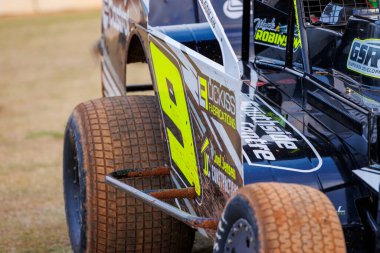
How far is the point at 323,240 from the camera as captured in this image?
286 cm

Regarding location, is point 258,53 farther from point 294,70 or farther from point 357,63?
point 357,63

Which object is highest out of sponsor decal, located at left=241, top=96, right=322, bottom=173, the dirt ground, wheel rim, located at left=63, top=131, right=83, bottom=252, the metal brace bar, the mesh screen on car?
the mesh screen on car

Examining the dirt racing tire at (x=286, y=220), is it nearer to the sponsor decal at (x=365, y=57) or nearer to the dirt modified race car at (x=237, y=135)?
the dirt modified race car at (x=237, y=135)

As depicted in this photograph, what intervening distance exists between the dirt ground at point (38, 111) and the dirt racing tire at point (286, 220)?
2.38 m

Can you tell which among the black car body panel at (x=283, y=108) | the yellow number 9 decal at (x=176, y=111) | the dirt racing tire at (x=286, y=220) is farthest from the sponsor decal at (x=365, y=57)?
the dirt racing tire at (x=286, y=220)

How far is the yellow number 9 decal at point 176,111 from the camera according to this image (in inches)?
156

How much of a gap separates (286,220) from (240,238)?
0.23m

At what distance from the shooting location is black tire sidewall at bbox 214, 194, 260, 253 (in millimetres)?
2926

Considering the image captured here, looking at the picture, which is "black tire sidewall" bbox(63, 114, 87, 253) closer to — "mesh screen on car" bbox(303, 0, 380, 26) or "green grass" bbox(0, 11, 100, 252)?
"green grass" bbox(0, 11, 100, 252)

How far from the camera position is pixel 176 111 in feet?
13.5

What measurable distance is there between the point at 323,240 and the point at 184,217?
705 mm

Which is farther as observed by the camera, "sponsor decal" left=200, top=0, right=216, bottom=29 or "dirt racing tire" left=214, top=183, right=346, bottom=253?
"sponsor decal" left=200, top=0, right=216, bottom=29

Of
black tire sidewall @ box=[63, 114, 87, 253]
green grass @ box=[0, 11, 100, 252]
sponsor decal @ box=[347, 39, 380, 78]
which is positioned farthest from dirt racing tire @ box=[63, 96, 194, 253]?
sponsor decal @ box=[347, 39, 380, 78]

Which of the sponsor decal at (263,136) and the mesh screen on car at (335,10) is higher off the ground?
the mesh screen on car at (335,10)
